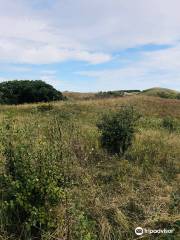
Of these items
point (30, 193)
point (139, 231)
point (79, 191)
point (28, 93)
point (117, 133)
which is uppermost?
point (28, 93)

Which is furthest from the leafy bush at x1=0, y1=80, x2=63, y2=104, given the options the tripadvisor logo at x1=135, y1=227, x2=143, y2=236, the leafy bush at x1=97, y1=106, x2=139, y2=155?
the tripadvisor logo at x1=135, y1=227, x2=143, y2=236

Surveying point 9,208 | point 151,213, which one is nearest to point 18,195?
point 9,208

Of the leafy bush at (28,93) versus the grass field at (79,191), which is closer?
the grass field at (79,191)

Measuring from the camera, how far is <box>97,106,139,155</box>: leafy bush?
778cm

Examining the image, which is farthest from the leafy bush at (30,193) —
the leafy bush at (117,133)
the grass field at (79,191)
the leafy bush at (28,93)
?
the leafy bush at (28,93)

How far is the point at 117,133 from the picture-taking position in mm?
7852

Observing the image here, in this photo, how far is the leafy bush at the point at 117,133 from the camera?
25.5ft

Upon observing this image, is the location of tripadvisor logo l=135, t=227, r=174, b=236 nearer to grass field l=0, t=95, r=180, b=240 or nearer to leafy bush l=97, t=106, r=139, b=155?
grass field l=0, t=95, r=180, b=240

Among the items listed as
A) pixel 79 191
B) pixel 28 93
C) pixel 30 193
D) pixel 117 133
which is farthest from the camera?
pixel 28 93

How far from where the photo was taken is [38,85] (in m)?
27.4

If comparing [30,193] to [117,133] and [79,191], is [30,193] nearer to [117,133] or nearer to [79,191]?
[79,191]

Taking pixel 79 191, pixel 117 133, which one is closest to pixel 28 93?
pixel 117 133

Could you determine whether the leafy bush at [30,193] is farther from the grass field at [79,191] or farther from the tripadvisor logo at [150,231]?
the tripadvisor logo at [150,231]

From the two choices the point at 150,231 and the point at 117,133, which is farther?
the point at 117,133
